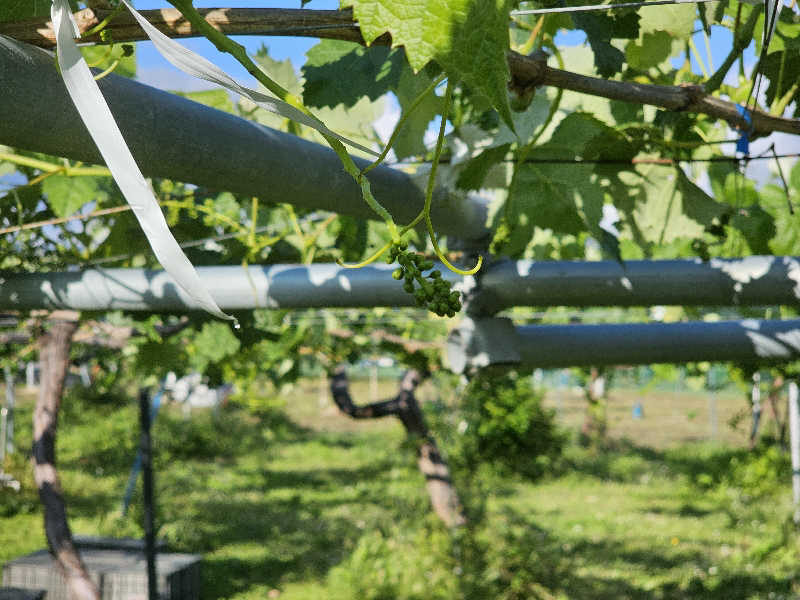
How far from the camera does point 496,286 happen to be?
1228 mm

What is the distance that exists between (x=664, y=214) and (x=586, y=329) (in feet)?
0.79

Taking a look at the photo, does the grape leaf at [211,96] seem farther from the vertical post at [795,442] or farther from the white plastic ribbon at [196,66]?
the vertical post at [795,442]

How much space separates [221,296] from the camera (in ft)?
4.16

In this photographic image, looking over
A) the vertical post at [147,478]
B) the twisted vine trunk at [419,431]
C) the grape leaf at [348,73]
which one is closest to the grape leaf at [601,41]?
the grape leaf at [348,73]

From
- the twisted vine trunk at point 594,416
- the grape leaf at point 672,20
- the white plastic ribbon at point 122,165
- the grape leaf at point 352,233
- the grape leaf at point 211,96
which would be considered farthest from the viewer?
the twisted vine trunk at point 594,416

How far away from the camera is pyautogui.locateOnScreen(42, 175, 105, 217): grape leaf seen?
1365 millimetres

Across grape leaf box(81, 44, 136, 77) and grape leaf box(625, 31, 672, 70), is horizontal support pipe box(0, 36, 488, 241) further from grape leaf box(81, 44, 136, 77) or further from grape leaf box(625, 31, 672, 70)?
grape leaf box(625, 31, 672, 70)

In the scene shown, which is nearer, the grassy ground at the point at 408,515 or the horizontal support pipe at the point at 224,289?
the horizontal support pipe at the point at 224,289

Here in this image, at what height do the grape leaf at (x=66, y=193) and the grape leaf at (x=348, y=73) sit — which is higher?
the grape leaf at (x=66, y=193)

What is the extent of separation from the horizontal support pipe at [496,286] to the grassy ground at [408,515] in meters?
3.66

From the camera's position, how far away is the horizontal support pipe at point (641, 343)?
1.33 m

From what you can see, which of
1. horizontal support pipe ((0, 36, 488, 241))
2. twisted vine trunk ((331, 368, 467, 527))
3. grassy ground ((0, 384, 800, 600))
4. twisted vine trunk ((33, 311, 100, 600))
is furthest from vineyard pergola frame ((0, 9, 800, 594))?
twisted vine trunk ((331, 368, 467, 527))

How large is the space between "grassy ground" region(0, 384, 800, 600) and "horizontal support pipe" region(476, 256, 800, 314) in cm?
368

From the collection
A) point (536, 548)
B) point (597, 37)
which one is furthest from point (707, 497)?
point (597, 37)
